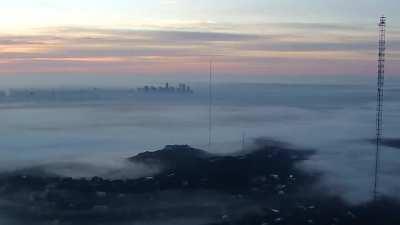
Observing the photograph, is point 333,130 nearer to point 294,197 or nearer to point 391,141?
point 391,141

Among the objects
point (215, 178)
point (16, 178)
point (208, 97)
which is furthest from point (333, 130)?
point (208, 97)

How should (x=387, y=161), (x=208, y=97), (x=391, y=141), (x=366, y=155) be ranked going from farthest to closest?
(x=208, y=97)
(x=391, y=141)
(x=366, y=155)
(x=387, y=161)

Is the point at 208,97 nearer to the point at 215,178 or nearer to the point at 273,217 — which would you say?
the point at 215,178

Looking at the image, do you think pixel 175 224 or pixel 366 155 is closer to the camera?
pixel 175 224

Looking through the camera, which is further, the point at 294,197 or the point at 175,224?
the point at 294,197

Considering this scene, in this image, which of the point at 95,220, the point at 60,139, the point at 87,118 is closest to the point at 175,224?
the point at 95,220

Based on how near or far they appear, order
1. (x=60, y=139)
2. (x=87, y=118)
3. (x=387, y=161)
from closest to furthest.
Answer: (x=387, y=161) < (x=60, y=139) < (x=87, y=118)

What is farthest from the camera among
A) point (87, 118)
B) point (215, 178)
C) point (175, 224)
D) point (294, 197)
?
point (87, 118)

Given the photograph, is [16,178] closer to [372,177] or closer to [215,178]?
[215,178]

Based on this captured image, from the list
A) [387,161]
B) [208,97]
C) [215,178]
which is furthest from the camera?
[208,97]
